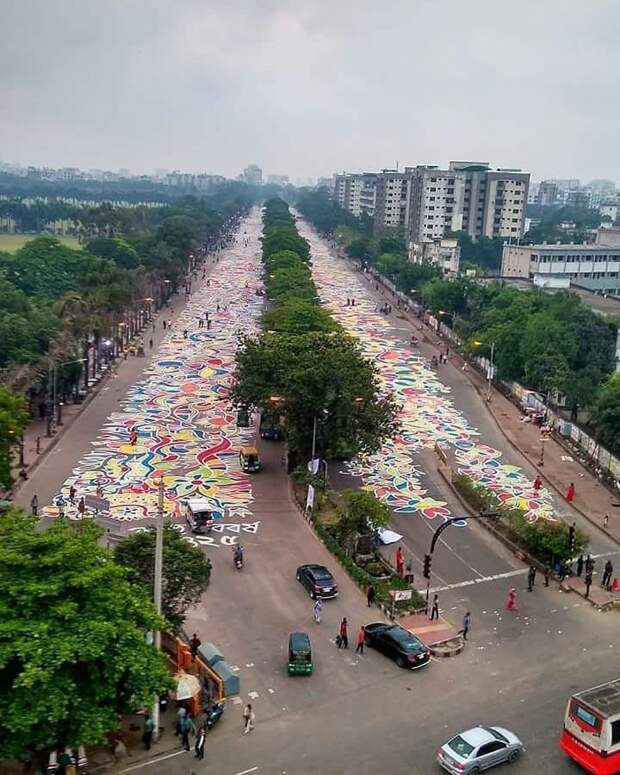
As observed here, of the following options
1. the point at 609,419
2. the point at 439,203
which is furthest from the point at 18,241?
the point at 609,419

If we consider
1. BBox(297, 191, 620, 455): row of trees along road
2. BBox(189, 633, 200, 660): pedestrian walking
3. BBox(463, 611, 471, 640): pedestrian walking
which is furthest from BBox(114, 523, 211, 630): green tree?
BBox(297, 191, 620, 455): row of trees along road

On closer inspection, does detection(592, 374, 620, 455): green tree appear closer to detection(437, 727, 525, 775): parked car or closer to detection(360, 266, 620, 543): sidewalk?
detection(360, 266, 620, 543): sidewalk

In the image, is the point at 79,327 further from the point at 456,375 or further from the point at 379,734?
the point at 379,734

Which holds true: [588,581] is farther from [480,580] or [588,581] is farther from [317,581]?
[317,581]

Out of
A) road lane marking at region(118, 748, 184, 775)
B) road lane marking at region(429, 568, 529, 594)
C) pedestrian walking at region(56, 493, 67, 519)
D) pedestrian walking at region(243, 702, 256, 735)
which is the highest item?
pedestrian walking at region(243, 702, 256, 735)

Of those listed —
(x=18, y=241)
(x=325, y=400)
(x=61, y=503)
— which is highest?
(x=325, y=400)

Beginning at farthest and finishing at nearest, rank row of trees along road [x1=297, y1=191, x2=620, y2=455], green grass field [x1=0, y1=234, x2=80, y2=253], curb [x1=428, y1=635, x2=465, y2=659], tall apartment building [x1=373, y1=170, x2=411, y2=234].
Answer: tall apartment building [x1=373, y1=170, x2=411, y2=234] < green grass field [x1=0, y1=234, x2=80, y2=253] < row of trees along road [x1=297, y1=191, x2=620, y2=455] < curb [x1=428, y1=635, x2=465, y2=659]
